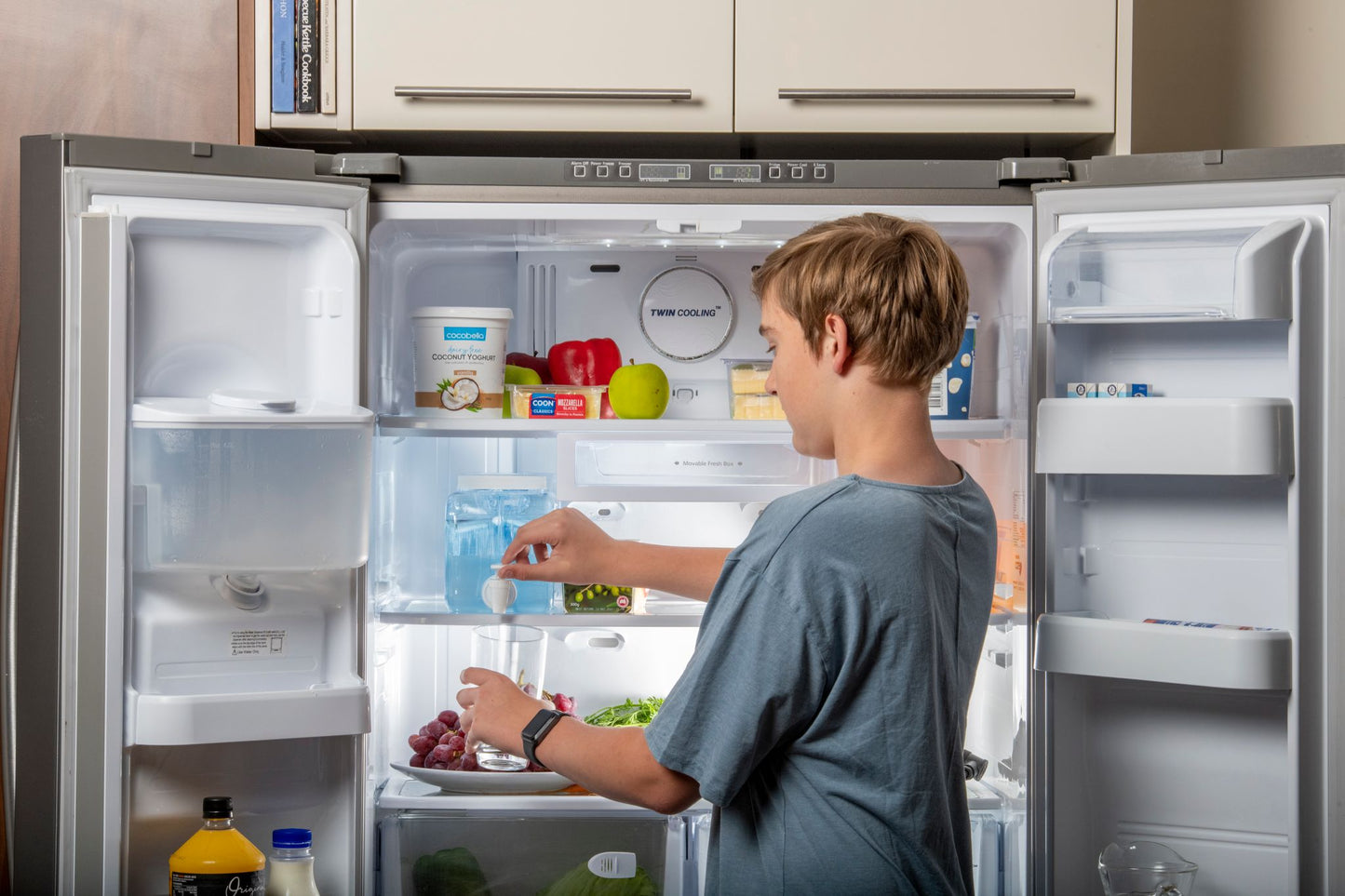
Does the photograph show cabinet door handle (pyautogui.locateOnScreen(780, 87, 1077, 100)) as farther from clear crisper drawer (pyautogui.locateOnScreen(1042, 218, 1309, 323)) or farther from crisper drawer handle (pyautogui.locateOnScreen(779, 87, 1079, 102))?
clear crisper drawer (pyautogui.locateOnScreen(1042, 218, 1309, 323))

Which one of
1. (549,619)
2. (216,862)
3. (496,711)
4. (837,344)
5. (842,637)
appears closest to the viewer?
(842,637)

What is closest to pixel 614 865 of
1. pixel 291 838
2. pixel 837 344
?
pixel 291 838

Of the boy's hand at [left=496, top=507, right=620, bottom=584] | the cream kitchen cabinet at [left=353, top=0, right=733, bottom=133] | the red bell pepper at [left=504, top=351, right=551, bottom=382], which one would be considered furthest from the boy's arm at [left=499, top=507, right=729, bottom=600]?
the cream kitchen cabinet at [left=353, top=0, right=733, bottom=133]

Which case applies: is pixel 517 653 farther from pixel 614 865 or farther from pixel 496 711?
pixel 496 711

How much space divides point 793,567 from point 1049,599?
2.49 feet

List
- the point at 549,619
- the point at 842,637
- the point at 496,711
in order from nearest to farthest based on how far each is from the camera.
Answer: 1. the point at 842,637
2. the point at 496,711
3. the point at 549,619

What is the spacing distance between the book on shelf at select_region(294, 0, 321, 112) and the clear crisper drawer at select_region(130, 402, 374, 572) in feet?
1.89

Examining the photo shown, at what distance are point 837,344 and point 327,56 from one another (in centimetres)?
107

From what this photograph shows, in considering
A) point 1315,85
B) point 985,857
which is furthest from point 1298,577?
point 1315,85

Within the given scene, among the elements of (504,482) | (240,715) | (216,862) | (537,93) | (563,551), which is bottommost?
(216,862)

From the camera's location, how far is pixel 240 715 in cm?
154

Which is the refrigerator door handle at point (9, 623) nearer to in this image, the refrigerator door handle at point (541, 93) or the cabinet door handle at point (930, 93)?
the refrigerator door handle at point (541, 93)

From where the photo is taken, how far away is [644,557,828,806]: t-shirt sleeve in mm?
1096

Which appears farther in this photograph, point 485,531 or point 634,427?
point 485,531
